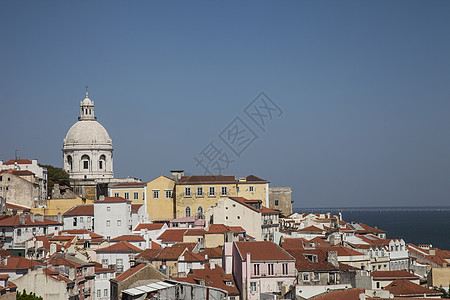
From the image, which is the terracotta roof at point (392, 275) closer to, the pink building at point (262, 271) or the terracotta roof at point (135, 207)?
the pink building at point (262, 271)

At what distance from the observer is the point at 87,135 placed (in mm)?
92562

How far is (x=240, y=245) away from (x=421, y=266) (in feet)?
56.4

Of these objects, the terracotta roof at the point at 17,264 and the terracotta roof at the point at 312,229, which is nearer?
the terracotta roof at the point at 17,264

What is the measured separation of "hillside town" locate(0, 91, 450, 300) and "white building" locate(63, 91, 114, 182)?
0.13m

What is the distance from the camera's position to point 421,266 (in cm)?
5619

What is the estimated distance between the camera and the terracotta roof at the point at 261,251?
143 ft

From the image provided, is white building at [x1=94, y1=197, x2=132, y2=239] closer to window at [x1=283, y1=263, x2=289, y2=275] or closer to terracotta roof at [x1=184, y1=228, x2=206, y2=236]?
terracotta roof at [x1=184, y1=228, x2=206, y2=236]

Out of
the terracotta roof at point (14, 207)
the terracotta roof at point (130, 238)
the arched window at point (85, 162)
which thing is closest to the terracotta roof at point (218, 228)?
the terracotta roof at point (130, 238)

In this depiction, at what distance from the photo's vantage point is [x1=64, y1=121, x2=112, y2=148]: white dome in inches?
3627

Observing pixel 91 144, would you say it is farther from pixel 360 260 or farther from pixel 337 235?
pixel 360 260

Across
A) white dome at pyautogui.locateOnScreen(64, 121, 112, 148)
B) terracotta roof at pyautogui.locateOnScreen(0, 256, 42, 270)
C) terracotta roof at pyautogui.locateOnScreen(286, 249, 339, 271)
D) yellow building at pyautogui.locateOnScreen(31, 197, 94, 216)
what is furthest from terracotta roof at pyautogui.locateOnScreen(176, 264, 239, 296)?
white dome at pyautogui.locateOnScreen(64, 121, 112, 148)

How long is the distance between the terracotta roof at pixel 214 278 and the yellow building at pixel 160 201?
25274 mm

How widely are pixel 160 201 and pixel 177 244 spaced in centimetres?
1632

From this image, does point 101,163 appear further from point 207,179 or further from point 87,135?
point 207,179
